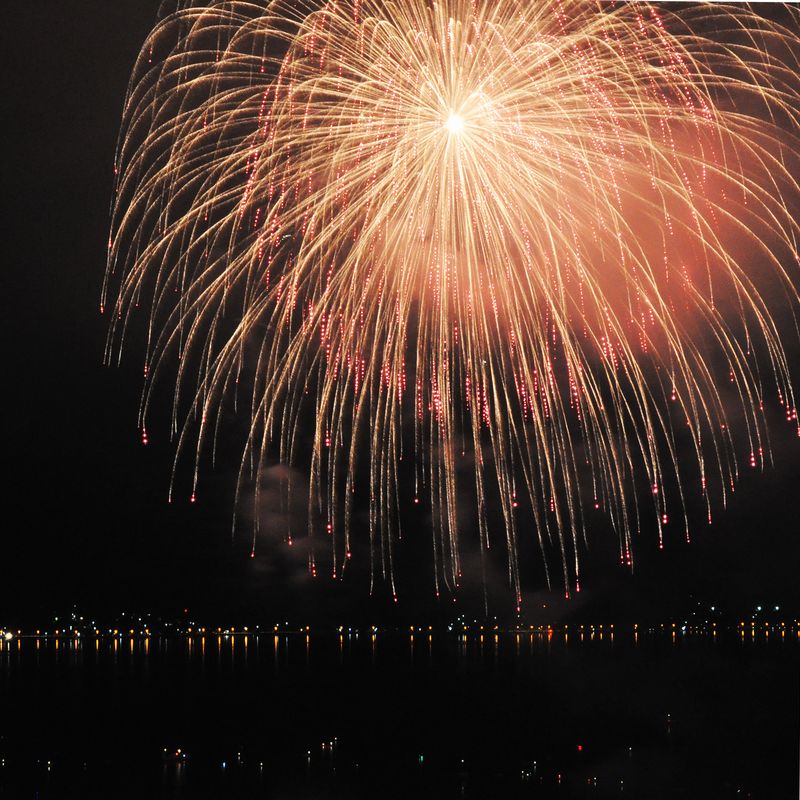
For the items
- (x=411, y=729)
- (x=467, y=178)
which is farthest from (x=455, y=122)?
(x=411, y=729)

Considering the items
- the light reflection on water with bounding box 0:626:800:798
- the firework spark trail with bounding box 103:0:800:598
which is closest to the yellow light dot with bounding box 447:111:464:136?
the firework spark trail with bounding box 103:0:800:598

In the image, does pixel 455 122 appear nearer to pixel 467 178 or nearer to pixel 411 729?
pixel 467 178

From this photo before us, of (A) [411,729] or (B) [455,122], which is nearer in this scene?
(B) [455,122]

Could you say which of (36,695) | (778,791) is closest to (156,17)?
(778,791)

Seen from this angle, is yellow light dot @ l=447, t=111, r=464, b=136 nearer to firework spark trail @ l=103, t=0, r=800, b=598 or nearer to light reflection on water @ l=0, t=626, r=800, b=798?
firework spark trail @ l=103, t=0, r=800, b=598

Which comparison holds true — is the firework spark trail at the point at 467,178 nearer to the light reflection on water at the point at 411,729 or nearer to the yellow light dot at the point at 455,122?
the yellow light dot at the point at 455,122

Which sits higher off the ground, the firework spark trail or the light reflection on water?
the firework spark trail

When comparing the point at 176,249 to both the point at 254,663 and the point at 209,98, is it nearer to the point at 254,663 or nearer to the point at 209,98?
the point at 209,98

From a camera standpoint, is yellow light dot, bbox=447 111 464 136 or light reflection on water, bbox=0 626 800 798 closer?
yellow light dot, bbox=447 111 464 136
